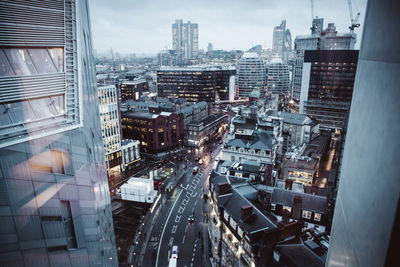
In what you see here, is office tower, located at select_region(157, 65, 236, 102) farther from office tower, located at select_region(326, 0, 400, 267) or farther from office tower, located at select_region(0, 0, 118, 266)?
office tower, located at select_region(326, 0, 400, 267)

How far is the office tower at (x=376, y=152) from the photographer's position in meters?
2.62

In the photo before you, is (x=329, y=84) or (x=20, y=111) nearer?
(x=20, y=111)

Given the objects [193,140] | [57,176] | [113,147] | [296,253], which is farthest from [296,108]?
[57,176]

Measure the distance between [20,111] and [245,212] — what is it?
2505 cm

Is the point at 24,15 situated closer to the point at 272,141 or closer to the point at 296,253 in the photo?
the point at 296,253

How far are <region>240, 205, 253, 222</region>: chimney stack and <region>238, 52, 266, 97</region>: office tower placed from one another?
165 meters

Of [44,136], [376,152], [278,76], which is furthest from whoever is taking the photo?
[278,76]

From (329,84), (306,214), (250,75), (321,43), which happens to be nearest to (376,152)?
(306,214)

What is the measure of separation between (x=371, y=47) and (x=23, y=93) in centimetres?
1355

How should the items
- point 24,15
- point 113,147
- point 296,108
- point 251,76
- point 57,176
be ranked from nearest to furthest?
1. point 24,15
2. point 57,176
3. point 113,147
4. point 296,108
5. point 251,76

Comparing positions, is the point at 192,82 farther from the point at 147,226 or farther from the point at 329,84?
the point at 147,226

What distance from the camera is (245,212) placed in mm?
30281

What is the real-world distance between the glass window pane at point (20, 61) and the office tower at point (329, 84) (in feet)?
367

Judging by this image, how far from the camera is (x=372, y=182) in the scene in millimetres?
3104
